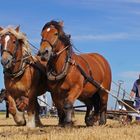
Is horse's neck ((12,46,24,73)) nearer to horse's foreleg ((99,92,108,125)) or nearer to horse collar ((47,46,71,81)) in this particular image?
horse collar ((47,46,71,81))

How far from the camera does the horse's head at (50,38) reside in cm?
1180

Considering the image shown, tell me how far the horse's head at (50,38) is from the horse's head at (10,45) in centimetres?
62

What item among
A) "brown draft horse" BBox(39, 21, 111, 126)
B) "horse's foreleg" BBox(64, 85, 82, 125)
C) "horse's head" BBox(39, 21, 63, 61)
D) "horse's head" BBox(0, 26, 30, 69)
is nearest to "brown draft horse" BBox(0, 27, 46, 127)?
"horse's head" BBox(0, 26, 30, 69)

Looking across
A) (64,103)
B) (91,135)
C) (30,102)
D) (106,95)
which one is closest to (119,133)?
(91,135)

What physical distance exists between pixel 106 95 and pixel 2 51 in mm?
3876

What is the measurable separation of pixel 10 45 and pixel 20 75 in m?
0.75

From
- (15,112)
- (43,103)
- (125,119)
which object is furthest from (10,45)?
(43,103)

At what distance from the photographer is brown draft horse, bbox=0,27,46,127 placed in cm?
1229

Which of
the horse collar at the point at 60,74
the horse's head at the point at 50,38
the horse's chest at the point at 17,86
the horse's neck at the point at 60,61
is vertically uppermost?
the horse's head at the point at 50,38

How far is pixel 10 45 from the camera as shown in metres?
12.2

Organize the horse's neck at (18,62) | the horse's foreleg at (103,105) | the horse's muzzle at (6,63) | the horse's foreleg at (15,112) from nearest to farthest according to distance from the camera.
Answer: the horse's muzzle at (6,63) → the horse's neck at (18,62) → the horse's foreleg at (15,112) → the horse's foreleg at (103,105)

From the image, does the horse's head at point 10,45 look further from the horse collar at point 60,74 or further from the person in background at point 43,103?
the person in background at point 43,103

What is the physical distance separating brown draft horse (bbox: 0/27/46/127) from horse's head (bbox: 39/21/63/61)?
0.66m

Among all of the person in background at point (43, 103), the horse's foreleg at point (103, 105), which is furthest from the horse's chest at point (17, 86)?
the person in background at point (43, 103)
